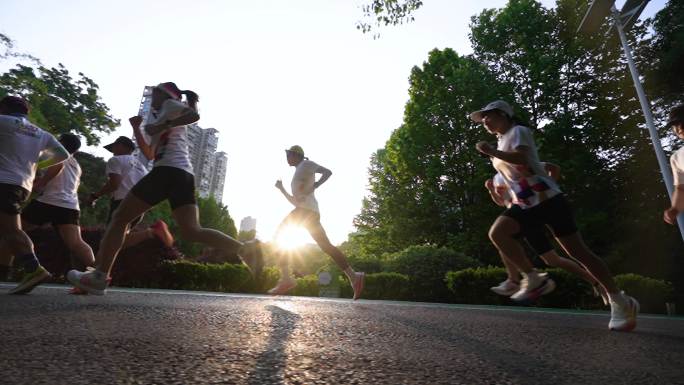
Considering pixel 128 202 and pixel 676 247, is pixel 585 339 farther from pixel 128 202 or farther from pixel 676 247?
pixel 676 247

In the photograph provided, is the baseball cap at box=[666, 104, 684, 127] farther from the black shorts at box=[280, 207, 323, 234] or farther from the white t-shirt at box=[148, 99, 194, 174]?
the white t-shirt at box=[148, 99, 194, 174]

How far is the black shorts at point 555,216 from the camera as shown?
11.5ft

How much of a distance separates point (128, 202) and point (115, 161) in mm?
2307

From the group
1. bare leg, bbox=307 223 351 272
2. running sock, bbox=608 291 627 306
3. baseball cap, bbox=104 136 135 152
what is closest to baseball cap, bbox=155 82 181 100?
baseball cap, bbox=104 136 135 152

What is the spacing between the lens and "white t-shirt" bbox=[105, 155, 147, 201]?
5.59m

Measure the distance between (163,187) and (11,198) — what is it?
174 centimetres

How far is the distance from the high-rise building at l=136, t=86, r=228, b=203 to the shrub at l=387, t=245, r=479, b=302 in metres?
91.5

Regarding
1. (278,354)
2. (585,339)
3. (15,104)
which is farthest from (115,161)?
(585,339)

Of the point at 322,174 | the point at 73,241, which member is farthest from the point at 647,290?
the point at 73,241

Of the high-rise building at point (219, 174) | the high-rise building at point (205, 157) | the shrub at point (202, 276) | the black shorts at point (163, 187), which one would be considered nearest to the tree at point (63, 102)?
the shrub at point (202, 276)

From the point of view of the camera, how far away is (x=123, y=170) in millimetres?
5648

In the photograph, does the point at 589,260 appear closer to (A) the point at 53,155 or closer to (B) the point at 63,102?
(A) the point at 53,155

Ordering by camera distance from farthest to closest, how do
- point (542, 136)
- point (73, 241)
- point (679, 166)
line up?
1. point (542, 136)
2. point (73, 241)
3. point (679, 166)

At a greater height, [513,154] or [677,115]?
[677,115]
